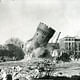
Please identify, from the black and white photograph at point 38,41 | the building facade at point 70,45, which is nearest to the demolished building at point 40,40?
the black and white photograph at point 38,41

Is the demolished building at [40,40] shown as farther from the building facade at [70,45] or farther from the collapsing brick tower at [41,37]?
the building facade at [70,45]

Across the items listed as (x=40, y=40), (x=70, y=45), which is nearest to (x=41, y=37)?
(x=40, y=40)

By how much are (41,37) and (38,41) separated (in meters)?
0.10

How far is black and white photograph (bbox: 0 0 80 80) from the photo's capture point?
4305mm

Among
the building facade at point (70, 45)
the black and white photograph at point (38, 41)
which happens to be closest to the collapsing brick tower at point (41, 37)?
the black and white photograph at point (38, 41)

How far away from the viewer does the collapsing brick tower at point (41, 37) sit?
432cm

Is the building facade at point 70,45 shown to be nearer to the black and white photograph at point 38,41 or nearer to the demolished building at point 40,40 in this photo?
the black and white photograph at point 38,41

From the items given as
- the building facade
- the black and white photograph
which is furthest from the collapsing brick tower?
the building facade

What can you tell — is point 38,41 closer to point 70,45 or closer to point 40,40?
point 40,40

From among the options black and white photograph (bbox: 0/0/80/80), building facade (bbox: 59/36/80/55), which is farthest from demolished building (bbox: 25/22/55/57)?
building facade (bbox: 59/36/80/55)

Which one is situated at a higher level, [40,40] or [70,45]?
[40,40]

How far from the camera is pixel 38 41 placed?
14.4 feet

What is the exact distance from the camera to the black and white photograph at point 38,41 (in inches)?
169

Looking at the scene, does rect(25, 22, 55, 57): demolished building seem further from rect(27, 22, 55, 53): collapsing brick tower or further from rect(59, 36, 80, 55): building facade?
rect(59, 36, 80, 55): building facade
